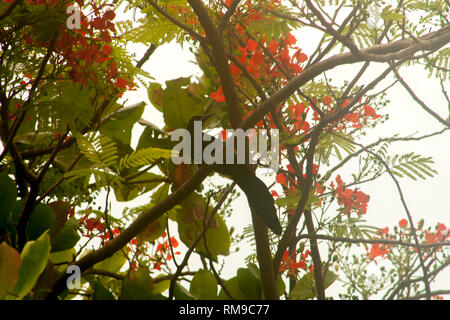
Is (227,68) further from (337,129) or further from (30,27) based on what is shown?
(337,129)

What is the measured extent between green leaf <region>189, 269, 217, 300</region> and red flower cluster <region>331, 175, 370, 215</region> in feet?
1.31

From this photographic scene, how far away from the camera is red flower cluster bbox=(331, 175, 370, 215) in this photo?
852 mm

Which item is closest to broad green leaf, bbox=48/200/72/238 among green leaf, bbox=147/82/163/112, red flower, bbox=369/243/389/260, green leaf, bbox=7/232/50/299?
green leaf, bbox=7/232/50/299

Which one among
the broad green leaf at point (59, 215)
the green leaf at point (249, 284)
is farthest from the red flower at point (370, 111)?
the broad green leaf at point (59, 215)

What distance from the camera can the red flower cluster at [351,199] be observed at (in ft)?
2.80

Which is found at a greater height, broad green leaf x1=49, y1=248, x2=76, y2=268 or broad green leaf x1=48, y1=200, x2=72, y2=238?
broad green leaf x1=48, y1=200, x2=72, y2=238

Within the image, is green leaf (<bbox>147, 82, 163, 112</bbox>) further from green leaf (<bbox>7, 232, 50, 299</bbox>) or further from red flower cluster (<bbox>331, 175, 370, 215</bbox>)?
green leaf (<bbox>7, 232, 50, 299</bbox>)

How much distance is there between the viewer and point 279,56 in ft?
2.60

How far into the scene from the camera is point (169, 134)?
31.0 inches

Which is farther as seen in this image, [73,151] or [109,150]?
[73,151]

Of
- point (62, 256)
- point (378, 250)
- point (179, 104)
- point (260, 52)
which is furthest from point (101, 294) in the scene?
point (378, 250)

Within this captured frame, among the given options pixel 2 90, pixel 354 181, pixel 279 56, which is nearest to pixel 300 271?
pixel 354 181
